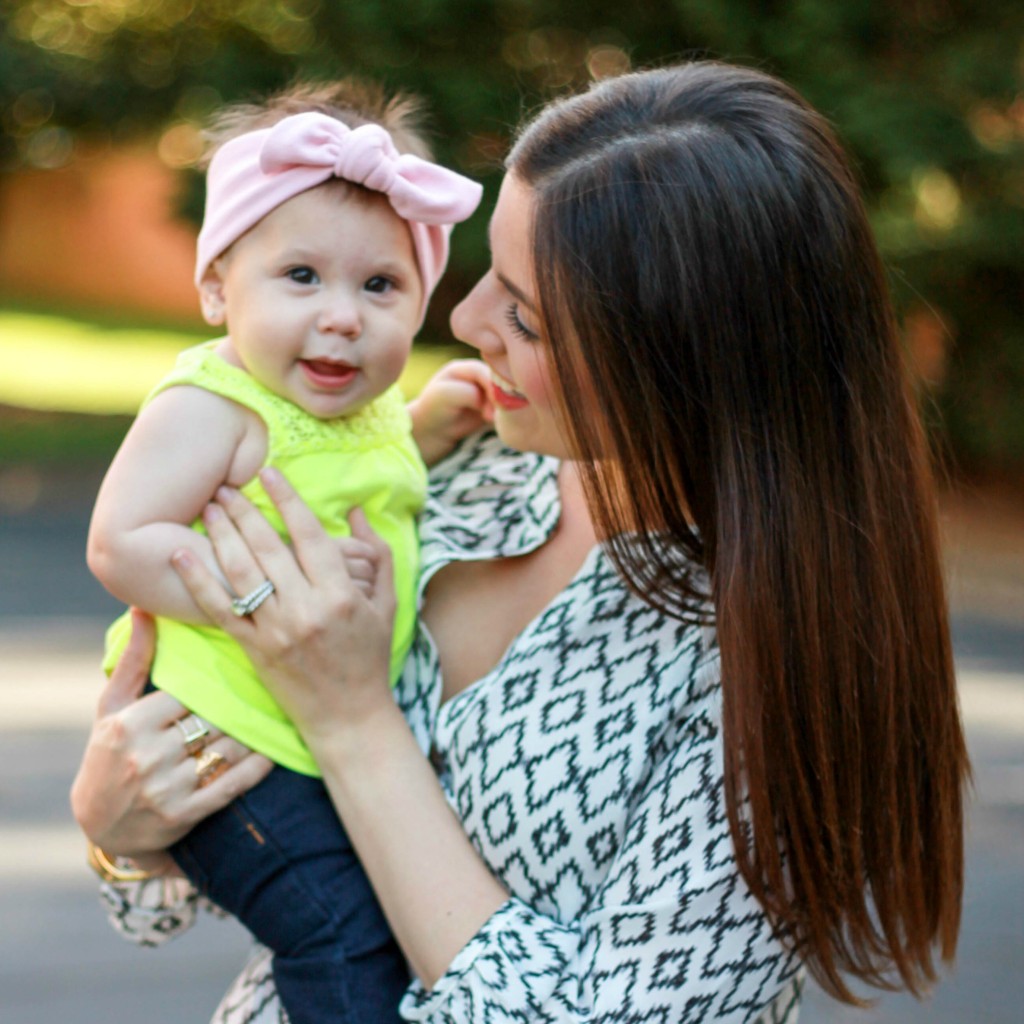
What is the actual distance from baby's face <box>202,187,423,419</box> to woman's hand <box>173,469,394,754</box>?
0.53ft

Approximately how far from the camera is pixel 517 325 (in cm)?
167

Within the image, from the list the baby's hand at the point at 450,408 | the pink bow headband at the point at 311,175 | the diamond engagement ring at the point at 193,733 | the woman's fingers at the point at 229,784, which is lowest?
the woman's fingers at the point at 229,784

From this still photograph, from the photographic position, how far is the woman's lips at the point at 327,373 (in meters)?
1.92

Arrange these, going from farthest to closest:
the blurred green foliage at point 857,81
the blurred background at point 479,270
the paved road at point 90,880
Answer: the blurred green foliage at point 857,81 → the blurred background at point 479,270 → the paved road at point 90,880

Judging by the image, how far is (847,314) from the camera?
154cm

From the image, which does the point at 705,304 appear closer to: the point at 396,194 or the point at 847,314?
the point at 847,314

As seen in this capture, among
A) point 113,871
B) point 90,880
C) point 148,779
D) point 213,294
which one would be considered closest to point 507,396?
point 213,294

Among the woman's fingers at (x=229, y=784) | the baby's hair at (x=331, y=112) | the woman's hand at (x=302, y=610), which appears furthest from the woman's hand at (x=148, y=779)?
the baby's hair at (x=331, y=112)

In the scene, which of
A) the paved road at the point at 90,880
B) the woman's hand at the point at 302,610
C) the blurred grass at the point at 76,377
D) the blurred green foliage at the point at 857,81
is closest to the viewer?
the woman's hand at the point at 302,610

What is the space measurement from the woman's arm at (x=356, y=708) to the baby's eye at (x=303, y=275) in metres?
0.27

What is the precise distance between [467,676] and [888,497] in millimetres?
625

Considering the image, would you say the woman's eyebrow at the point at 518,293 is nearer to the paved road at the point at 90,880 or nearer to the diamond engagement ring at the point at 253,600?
the diamond engagement ring at the point at 253,600

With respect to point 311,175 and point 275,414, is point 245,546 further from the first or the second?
point 311,175

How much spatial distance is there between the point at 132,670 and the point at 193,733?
0.46 feet
